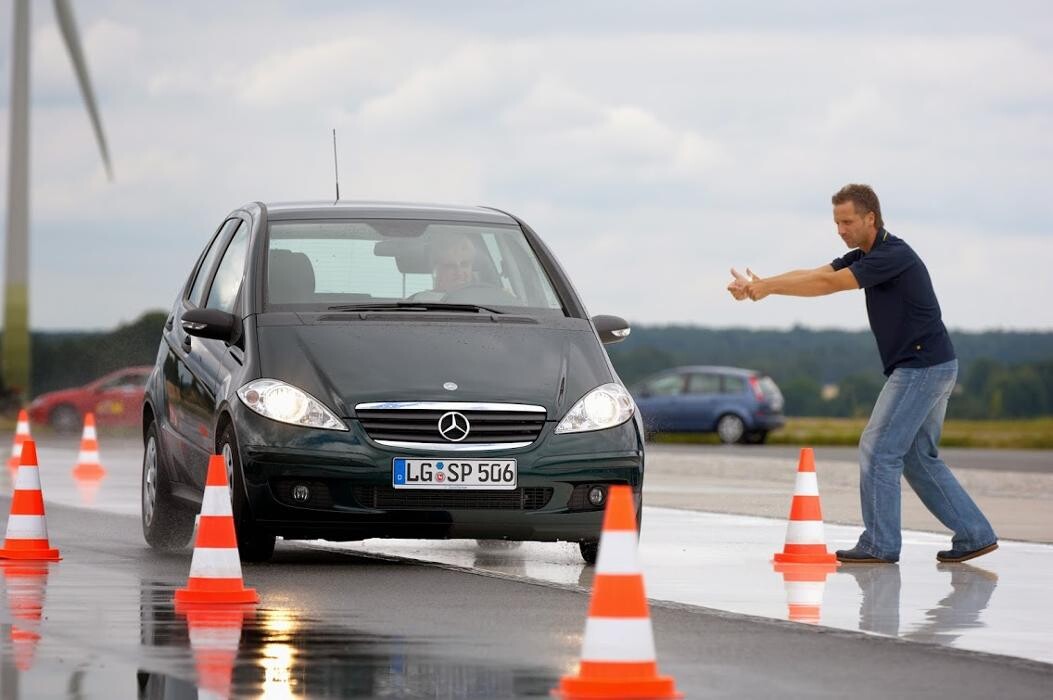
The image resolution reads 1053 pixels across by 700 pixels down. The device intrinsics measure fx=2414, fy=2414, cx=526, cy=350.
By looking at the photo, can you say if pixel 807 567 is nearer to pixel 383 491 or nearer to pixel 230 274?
pixel 383 491

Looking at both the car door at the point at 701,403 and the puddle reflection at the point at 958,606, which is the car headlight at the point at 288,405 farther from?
the car door at the point at 701,403

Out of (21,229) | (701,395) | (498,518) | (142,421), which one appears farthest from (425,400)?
(701,395)

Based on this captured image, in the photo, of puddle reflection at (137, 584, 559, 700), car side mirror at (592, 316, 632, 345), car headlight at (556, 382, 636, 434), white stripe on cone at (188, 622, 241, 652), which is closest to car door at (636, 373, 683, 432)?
car side mirror at (592, 316, 632, 345)

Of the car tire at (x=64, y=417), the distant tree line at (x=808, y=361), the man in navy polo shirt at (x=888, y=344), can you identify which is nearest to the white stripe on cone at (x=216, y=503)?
the man in navy polo shirt at (x=888, y=344)

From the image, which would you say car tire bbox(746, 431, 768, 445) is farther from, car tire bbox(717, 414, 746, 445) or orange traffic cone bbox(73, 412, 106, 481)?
orange traffic cone bbox(73, 412, 106, 481)

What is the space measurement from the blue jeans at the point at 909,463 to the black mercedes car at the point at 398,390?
1512mm

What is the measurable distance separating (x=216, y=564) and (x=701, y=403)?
35.8m

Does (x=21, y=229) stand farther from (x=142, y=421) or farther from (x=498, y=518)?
(x=498, y=518)

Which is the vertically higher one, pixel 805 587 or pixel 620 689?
pixel 620 689

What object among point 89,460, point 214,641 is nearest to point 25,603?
point 214,641

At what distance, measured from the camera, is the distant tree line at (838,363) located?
76938 millimetres

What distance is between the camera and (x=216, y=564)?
33.6 feet

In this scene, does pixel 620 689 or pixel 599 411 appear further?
pixel 599 411

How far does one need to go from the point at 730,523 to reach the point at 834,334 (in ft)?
325
